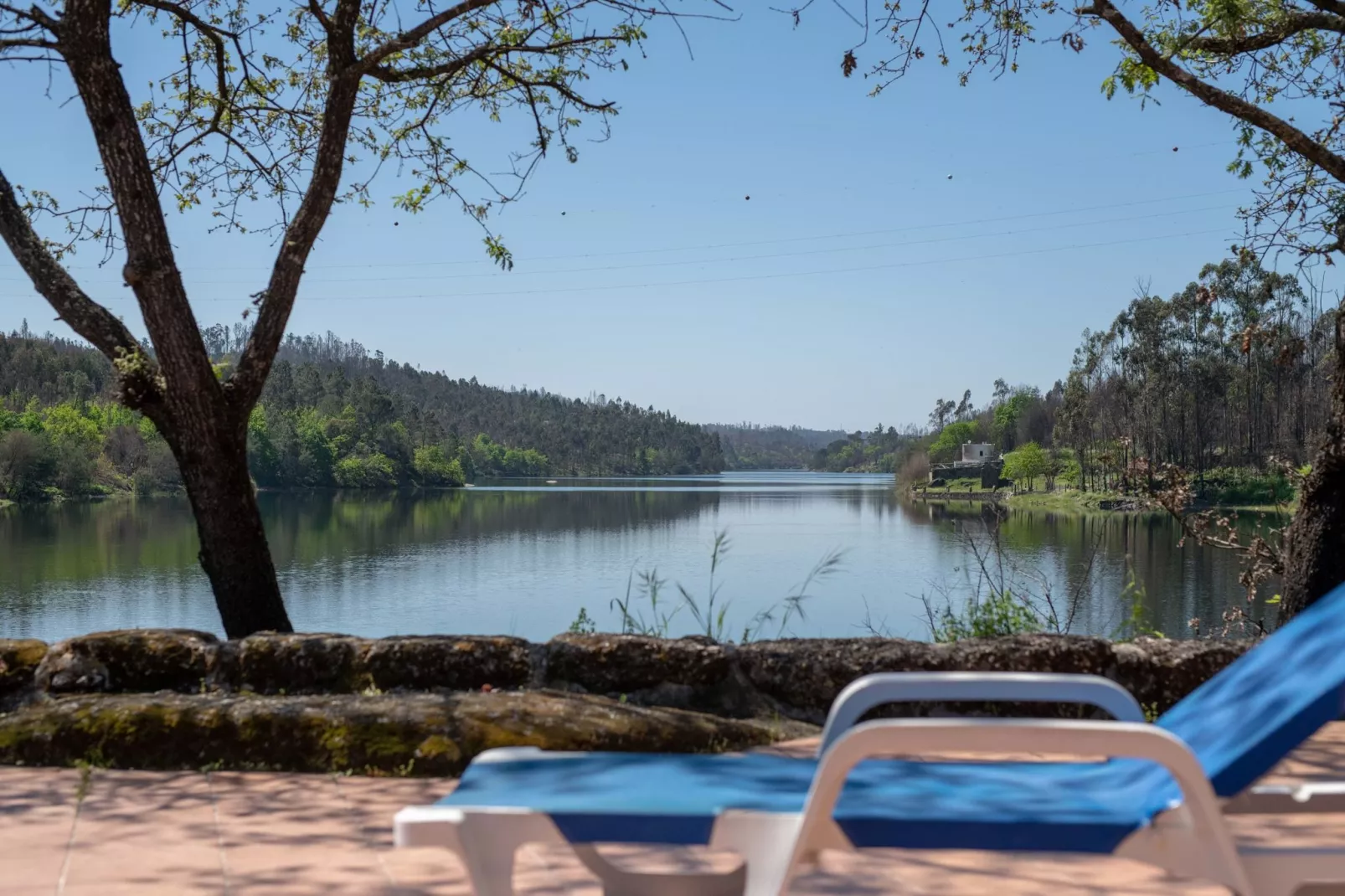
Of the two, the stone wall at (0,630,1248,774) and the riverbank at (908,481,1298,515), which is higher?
the stone wall at (0,630,1248,774)

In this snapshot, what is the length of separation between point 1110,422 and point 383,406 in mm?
47350

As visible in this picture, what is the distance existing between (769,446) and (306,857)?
167369 millimetres

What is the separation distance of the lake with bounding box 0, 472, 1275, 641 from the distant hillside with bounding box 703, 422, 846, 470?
112 metres

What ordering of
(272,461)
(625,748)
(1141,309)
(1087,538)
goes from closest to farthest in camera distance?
(625,748), (1087,538), (1141,309), (272,461)

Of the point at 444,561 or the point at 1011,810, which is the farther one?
the point at 444,561

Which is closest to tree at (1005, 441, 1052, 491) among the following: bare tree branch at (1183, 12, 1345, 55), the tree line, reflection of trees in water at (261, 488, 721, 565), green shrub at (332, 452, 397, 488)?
the tree line

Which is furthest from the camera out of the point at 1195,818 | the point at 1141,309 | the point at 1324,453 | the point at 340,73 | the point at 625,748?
the point at 1141,309

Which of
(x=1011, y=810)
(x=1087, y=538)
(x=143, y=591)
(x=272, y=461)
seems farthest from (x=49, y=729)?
(x=272, y=461)

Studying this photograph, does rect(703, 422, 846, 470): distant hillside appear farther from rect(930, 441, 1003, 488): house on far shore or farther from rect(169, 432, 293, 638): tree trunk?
rect(169, 432, 293, 638): tree trunk

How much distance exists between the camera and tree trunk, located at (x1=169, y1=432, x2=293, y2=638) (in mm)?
4250

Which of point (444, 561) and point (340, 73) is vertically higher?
point (340, 73)

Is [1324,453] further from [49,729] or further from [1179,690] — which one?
[49,729]

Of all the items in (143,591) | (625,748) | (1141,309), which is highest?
(1141,309)

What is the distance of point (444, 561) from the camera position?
2622 cm
